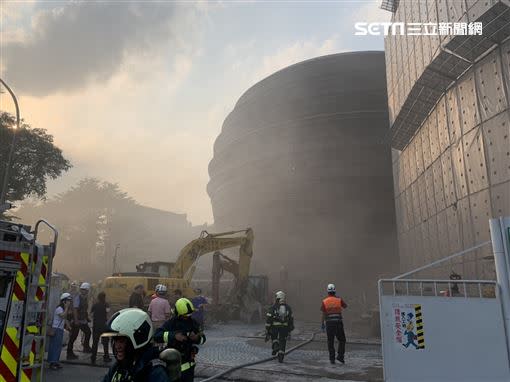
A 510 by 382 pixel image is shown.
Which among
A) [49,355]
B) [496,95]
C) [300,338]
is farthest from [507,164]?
[49,355]

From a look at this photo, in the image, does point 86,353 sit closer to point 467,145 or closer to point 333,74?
point 467,145

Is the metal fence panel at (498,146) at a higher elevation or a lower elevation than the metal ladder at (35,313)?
higher

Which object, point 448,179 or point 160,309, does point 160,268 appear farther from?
point 448,179

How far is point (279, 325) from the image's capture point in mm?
9586

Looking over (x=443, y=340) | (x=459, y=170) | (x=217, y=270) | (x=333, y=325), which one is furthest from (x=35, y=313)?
(x=217, y=270)

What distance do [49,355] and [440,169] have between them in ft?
45.6

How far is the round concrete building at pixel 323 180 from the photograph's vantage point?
42.0m

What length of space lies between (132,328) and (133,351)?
0.14 meters

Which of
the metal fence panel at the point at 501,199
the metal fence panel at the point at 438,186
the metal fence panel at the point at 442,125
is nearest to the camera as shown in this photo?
the metal fence panel at the point at 501,199

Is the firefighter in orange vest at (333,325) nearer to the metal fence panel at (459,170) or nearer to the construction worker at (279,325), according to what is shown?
the construction worker at (279,325)

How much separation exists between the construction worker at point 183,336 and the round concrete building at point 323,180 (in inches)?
1311

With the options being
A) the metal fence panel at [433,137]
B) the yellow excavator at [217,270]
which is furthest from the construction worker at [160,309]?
the metal fence panel at [433,137]

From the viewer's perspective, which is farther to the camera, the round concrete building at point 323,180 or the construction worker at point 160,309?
the round concrete building at point 323,180

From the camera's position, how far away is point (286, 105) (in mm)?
48531
